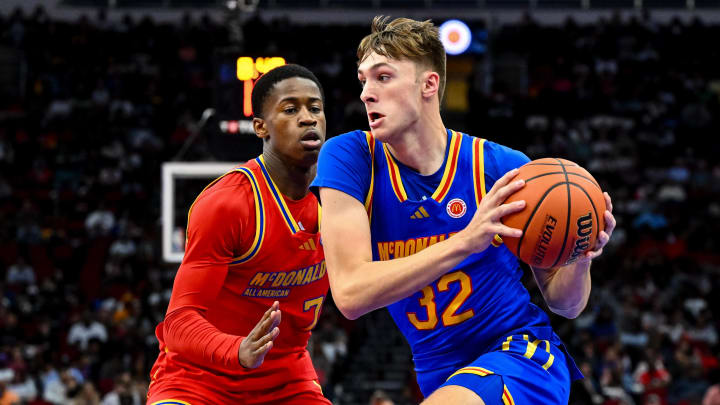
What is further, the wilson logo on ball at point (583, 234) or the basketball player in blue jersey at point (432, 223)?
the basketball player in blue jersey at point (432, 223)

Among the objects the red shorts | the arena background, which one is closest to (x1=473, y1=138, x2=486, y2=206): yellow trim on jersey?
the red shorts

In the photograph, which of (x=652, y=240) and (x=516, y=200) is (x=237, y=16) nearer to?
(x=516, y=200)

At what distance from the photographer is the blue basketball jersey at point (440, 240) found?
3271 mm

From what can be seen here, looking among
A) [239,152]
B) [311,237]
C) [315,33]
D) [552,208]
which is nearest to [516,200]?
[552,208]

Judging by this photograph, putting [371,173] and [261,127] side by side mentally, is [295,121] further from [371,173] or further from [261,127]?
[371,173]

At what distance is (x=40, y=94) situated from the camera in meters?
20.4

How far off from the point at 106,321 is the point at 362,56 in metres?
11.4

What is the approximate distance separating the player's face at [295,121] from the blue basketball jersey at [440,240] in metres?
0.56

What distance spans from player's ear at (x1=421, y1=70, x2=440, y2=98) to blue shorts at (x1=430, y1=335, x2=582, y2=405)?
95 centimetres

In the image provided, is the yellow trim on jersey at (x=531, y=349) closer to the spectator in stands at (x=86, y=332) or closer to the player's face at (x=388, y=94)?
the player's face at (x=388, y=94)

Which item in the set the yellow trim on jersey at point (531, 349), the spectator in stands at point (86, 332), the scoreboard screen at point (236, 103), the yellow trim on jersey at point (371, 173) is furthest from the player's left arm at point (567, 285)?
the spectator in stands at point (86, 332)

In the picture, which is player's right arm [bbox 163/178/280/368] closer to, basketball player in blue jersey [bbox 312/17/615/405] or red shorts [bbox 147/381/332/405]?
red shorts [bbox 147/381/332/405]

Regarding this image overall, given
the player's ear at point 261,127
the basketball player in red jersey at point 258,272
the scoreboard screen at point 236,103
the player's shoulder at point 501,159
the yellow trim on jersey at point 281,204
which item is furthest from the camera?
the scoreboard screen at point 236,103

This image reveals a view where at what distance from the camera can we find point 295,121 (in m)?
3.93
